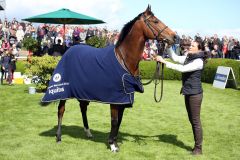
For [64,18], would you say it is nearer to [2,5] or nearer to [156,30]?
[2,5]

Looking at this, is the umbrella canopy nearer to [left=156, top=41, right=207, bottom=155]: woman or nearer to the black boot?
[left=156, top=41, right=207, bottom=155]: woman

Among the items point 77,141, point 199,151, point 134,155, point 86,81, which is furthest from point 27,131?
point 199,151

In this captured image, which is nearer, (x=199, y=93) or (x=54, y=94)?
(x=199, y=93)

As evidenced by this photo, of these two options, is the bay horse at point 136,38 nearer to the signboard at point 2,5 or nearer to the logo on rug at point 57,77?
the logo on rug at point 57,77

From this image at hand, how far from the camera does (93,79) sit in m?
7.50

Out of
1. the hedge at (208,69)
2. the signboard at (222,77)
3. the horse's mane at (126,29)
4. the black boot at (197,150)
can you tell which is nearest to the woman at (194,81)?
the black boot at (197,150)

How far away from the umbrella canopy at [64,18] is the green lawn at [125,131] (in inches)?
171

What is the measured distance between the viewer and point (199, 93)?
7.35 metres

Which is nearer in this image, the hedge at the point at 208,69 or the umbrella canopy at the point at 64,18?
the umbrella canopy at the point at 64,18

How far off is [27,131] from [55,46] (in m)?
8.89

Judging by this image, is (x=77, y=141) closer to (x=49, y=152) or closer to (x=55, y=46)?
(x=49, y=152)

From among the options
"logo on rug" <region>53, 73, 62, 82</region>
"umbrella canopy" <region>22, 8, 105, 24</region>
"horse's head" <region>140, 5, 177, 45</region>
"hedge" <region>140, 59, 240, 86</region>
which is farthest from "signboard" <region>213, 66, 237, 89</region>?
"logo on rug" <region>53, 73, 62, 82</region>

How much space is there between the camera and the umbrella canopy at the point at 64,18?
17188 mm

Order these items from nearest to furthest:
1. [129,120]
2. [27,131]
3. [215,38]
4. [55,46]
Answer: [27,131] < [129,120] < [55,46] < [215,38]
